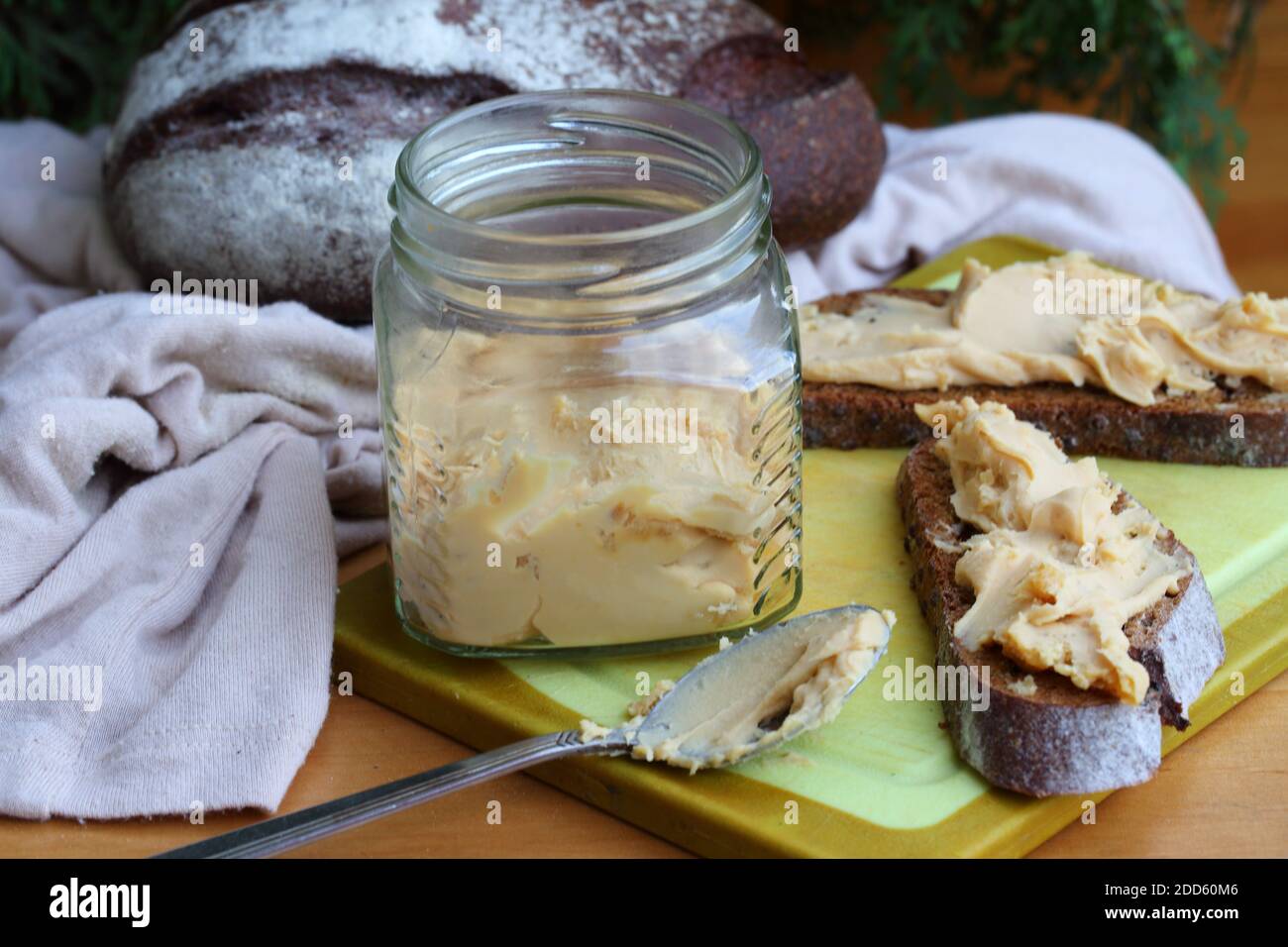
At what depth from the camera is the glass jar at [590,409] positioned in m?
1.70

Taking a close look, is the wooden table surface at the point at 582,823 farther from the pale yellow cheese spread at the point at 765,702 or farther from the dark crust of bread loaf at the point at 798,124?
the dark crust of bread loaf at the point at 798,124

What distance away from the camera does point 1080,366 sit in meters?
2.35

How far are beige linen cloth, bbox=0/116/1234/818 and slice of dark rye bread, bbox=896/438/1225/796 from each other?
763 millimetres

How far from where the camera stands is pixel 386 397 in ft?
6.08

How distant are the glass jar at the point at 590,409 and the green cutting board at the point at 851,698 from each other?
55 mm

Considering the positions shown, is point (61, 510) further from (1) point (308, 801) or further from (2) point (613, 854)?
(2) point (613, 854)

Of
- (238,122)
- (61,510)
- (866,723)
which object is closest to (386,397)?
(61,510)

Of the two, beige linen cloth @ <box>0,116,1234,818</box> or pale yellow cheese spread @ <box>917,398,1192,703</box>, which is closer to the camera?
pale yellow cheese spread @ <box>917,398,1192,703</box>

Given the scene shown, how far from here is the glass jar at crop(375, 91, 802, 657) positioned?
5.58 ft

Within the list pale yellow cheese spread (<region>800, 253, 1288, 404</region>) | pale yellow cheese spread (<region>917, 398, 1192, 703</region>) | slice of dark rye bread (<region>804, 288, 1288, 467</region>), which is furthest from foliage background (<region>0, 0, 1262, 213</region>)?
pale yellow cheese spread (<region>917, 398, 1192, 703</region>)

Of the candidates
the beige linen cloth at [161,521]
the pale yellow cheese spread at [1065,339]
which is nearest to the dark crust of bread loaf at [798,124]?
the pale yellow cheese spread at [1065,339]

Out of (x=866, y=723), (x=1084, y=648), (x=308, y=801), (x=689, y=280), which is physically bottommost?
(x=308, y=801)

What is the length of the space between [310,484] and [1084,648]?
3.66ft

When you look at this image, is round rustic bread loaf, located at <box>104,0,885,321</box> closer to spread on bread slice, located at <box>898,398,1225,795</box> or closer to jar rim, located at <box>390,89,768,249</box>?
jar rim, located at <box>390,89,768,249</box>
